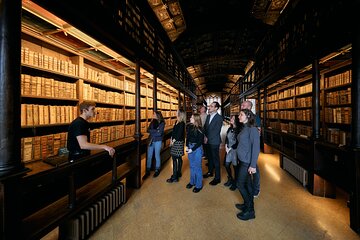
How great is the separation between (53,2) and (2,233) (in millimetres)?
1694

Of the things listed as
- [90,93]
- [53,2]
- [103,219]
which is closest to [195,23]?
[90,93]

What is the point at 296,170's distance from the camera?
3.26 metres

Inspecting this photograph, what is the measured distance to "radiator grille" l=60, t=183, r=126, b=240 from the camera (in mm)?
1600

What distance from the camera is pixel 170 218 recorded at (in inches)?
82.2

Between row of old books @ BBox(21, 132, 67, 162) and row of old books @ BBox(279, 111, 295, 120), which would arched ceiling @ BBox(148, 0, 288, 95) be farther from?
row of old books @ BBox(21, 132, 67, 162)

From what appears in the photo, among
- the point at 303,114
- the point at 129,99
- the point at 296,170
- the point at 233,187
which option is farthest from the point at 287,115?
the point at 129,99

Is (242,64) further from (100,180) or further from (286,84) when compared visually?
(100,180)

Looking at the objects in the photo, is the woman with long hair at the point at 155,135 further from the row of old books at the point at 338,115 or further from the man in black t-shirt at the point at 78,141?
the row of old books at the point at 338,115

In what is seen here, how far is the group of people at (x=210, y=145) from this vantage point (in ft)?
5.81

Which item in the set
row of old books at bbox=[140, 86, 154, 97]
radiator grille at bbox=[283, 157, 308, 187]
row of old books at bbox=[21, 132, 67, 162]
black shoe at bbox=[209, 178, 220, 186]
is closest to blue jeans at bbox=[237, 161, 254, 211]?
black shoe at bbox=[209, 178, 220, 186]

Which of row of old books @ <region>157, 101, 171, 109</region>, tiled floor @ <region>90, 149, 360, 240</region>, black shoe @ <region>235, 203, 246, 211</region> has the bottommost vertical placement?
tiled floor @ <region>90, 149, 360, 240</region>

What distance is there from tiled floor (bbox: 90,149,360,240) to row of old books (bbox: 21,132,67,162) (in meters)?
1.14

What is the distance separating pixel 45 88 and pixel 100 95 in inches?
39.0

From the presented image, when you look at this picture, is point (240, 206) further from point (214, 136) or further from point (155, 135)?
point (155, 135)
